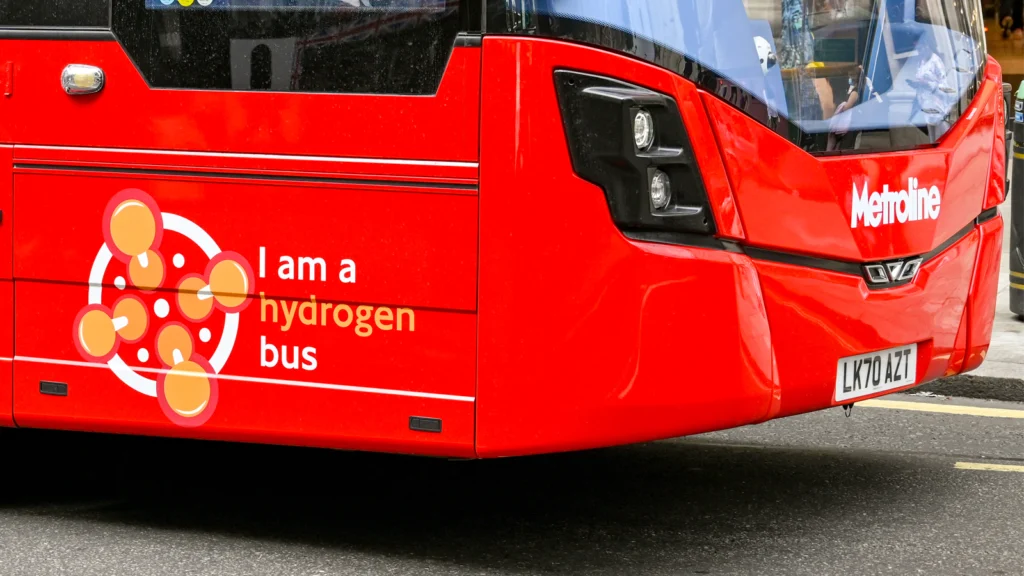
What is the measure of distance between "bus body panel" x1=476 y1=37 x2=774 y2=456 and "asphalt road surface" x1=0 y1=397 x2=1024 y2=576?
59cm

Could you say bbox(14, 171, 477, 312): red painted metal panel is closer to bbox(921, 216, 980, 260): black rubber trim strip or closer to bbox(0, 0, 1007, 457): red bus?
bbox(0, 0, 1007, 457): red bus

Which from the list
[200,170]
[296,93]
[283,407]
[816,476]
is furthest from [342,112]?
[816,476]

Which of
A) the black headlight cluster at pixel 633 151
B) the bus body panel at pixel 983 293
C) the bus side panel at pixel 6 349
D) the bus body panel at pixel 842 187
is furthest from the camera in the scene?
the bus body panel at pixel 983 293

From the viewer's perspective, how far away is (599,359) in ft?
14.8

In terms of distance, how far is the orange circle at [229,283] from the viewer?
15.7ft

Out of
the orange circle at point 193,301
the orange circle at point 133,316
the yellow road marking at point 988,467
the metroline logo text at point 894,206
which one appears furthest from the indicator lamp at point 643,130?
the yellow road marking at point 988,467

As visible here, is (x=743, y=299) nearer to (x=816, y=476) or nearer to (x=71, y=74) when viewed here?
(x=816, y=476)

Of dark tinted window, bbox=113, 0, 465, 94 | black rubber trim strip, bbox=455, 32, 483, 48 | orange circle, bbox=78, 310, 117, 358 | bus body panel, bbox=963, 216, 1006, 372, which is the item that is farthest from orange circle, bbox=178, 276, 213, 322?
bus body panel, bbox=963, 216, 1006, 372

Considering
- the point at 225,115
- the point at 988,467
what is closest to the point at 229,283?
the point at 225,115

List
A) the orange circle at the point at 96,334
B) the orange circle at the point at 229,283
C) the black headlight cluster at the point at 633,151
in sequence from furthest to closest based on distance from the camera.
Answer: the orange circle at the point at 96,334 < the orange circle at the point at 229,283 < the black headlight cluster at the point at 633,151

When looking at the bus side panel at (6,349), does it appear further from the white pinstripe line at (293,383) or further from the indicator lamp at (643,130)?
the indicator lamp at (643,130)

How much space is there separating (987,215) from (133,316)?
2.84 m

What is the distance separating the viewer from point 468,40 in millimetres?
4469

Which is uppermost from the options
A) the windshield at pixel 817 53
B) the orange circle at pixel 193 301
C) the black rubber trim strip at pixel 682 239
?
the windshield at pixel 817 53
